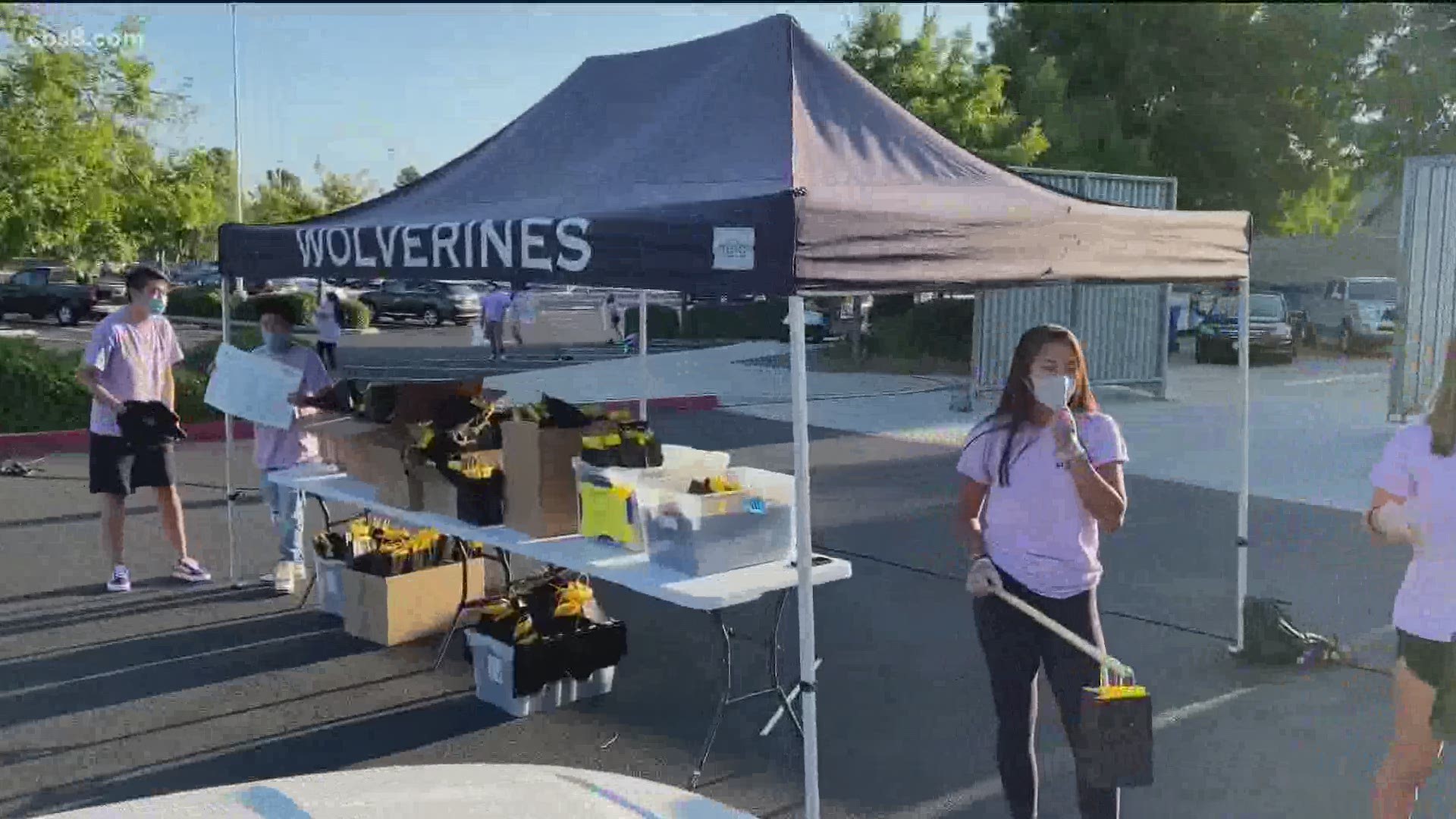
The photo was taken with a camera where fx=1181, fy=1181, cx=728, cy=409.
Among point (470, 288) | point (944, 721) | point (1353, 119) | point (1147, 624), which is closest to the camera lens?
point (944, 721)

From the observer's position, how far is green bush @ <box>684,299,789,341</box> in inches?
1176

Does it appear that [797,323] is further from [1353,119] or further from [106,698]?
[1353,119]

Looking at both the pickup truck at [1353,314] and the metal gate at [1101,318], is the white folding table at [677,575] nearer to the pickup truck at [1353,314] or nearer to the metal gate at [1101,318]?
the metal gate at [1101,318]

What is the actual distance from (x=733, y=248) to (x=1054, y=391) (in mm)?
1077

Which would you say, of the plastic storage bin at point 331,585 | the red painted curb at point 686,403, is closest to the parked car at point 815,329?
the red painted curb at point 686,403

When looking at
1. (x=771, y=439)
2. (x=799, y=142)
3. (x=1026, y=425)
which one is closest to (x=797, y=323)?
(x=1026, y=425)

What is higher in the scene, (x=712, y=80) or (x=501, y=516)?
(x=712, y=80)

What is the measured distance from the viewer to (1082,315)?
54.1 feet

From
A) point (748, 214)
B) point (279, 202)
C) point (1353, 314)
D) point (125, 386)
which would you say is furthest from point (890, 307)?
point (279, 202)

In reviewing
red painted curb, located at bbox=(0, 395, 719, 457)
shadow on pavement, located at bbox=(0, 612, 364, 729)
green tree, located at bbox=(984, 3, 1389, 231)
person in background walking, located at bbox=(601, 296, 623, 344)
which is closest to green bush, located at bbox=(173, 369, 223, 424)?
red painted curb, located at bbox=(0, 395, 719, 457)

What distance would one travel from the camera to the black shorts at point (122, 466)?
660cm

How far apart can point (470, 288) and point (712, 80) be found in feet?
122

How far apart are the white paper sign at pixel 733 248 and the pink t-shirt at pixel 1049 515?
2.97 feet

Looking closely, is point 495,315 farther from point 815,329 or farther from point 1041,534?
point 1041,534
